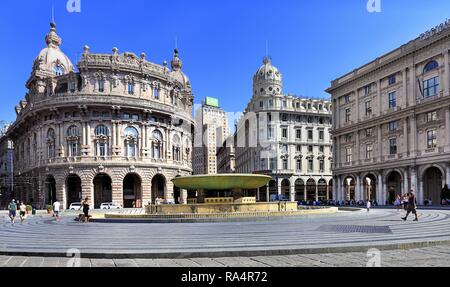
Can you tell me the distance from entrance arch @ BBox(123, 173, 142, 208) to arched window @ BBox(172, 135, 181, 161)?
8.26 meters

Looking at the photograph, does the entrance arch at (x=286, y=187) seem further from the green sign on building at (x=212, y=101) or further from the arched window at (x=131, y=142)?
the green sign on building at (x=212, y=101)

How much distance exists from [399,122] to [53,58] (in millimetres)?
56023

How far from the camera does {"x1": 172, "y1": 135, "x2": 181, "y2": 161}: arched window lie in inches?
2505

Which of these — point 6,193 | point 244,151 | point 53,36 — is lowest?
point 6,193

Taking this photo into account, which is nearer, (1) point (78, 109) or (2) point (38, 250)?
(2) point (38, 250)

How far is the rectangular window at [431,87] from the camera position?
43438 mm

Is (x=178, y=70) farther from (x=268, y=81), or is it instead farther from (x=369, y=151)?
(x=369, y=151)

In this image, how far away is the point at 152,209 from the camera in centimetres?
2569

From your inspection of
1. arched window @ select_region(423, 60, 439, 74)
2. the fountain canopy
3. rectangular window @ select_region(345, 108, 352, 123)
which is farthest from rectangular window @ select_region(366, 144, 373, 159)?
the fountain canopy

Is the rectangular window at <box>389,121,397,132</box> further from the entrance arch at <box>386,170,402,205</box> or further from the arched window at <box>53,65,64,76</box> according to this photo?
the arched window at <box>53,65,64,76</box>

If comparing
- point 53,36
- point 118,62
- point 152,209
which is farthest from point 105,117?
point 152,209

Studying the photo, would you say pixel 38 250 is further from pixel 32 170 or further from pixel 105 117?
pixel 32 170

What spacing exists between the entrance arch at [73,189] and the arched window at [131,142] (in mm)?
8144

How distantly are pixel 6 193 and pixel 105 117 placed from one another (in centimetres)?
3878
